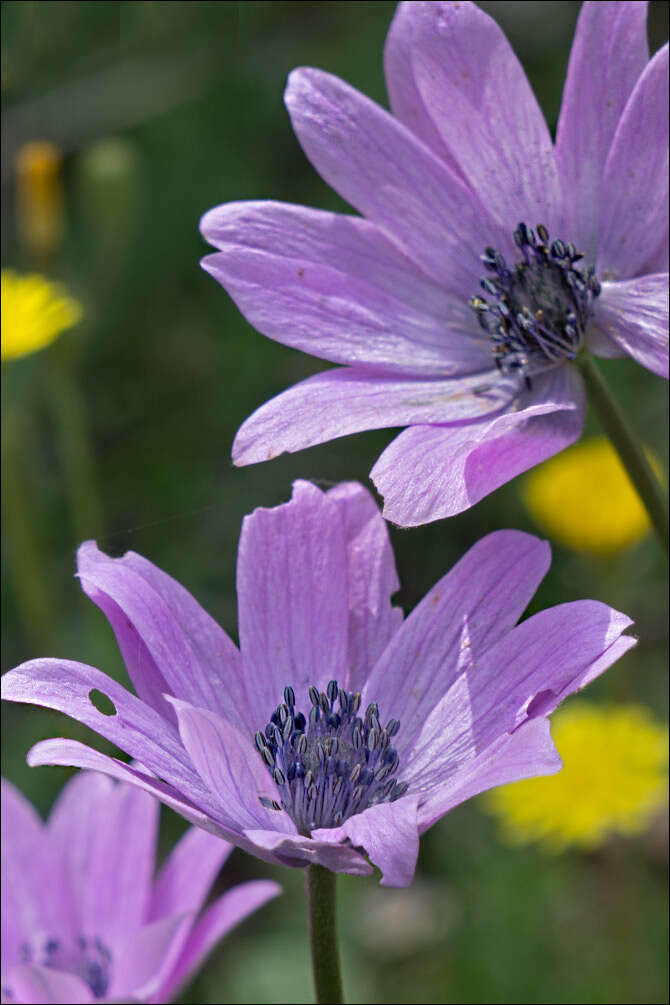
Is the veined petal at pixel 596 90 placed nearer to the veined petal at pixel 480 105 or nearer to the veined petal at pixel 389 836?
the veined petal at pixel 480 105

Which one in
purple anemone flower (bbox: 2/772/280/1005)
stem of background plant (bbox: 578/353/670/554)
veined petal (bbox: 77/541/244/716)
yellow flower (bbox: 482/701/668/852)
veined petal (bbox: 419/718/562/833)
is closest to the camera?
veined petal (bbox: 419/718/562/833)

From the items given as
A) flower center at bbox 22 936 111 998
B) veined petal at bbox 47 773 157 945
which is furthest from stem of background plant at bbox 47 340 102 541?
flower center at bbox 22 936 111 998

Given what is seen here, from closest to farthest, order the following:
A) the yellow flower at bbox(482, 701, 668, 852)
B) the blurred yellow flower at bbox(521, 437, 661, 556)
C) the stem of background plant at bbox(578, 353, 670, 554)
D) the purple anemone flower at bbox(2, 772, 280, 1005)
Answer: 1. the stem of background plant at bbox(578, 353, 670, 554)
2. the purple anemone flower at bbox(2, 772, 280, 1005)
3. the yellow flower at bbox(482, 701, 668, 852)
4. the blurred yellow flower at bbox(521, 437, 661, 556)

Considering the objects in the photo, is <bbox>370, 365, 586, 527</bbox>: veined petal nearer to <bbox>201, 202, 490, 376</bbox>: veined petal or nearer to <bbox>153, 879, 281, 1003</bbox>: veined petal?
<bbox>201, 202, 490, 376</bbox>: veined petal

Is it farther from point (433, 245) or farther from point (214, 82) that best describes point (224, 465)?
point (433, 245)

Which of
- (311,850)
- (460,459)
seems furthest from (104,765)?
(460,459)

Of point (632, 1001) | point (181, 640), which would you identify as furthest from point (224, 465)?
point (181, 640)
